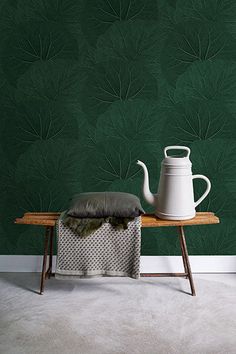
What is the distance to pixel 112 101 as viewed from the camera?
9.08ft

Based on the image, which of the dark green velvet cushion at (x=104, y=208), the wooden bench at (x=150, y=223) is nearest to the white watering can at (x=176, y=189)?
the wooden bench at (x=150, y=223)

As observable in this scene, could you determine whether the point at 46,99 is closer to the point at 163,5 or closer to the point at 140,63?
the point at 140,63

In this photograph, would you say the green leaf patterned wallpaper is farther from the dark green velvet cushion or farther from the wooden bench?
the dark green velvet cushion

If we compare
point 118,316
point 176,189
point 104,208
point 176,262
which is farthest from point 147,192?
point 118,316

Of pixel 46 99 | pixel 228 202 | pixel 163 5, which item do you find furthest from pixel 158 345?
pixel 163 5

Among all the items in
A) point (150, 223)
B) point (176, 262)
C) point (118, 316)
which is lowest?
point (118, 316)

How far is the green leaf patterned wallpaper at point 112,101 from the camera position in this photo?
2707 millimetres

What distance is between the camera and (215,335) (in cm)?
205

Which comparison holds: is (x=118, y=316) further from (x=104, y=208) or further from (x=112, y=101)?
(x=112, y=101)

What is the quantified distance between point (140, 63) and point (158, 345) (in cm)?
173

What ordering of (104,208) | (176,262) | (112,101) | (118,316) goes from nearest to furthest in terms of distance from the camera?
(118,316) → (104,208) → (112,101) → (176,262)

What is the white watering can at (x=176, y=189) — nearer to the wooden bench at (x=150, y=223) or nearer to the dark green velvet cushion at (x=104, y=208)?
the wooden bench at (x=150, y=223)

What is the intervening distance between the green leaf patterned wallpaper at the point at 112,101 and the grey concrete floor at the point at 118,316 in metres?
0.34

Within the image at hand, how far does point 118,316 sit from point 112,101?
136cm
